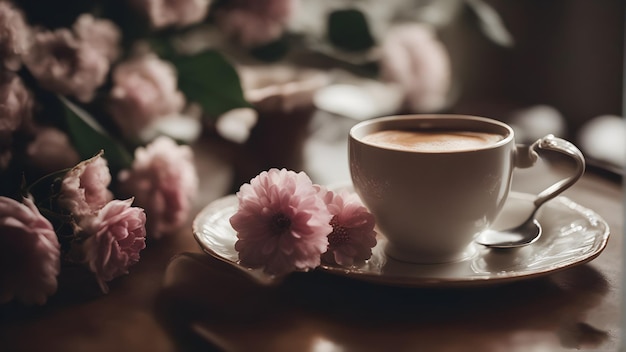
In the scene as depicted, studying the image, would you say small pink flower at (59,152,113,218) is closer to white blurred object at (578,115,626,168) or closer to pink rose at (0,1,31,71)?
pink rose at (0,1,31,71)

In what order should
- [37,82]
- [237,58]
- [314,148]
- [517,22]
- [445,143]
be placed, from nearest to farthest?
[445,143] → [37,82] → [314,148] → [237,58] → [517,22]

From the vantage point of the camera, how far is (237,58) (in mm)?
1331

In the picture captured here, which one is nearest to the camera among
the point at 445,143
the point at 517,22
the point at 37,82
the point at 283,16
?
the point at 445,143

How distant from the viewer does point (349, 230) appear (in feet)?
1.85

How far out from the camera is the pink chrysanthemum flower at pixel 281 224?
0.52 m

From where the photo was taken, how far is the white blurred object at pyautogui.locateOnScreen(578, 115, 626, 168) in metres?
1.29

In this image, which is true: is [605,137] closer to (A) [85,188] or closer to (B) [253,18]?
(B) [253,18]

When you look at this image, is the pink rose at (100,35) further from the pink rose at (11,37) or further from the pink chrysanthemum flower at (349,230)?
the pink chrysanthemum flower at (349,230)

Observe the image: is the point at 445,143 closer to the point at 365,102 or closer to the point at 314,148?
the point at 314,148

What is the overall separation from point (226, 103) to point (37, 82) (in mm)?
190

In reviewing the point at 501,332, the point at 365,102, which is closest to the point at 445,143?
the point at 501,332

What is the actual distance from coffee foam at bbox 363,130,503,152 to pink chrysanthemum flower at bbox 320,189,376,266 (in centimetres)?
5

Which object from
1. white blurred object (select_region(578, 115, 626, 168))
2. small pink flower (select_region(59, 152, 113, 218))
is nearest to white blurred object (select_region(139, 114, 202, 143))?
small pink flower (select_region(59, 152, 113, 218))

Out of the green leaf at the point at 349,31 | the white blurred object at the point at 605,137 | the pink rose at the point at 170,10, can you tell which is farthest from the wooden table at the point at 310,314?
the white blurred object at the point at 605,137
